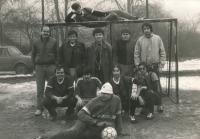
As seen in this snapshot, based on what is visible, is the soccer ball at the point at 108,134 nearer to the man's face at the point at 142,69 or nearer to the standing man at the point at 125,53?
the man's face at the point at 142,69

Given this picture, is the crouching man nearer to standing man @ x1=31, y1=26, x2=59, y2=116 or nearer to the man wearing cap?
standing man @ x1=31, y1=26, x2=59, y2=116

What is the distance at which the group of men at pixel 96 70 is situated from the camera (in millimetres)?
5992

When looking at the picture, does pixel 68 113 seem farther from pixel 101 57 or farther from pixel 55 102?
pixel 101 57

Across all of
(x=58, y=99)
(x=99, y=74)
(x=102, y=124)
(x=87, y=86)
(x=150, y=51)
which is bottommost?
(x=102, y=124)

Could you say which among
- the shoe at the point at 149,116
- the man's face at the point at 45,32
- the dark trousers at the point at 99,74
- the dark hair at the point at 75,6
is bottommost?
the shoe at the point at 149,116

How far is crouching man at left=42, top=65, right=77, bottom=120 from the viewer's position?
5.98m

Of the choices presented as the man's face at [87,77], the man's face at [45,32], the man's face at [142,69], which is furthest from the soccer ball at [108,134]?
the man's face at [45,32]

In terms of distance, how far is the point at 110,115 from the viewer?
4.71 metres

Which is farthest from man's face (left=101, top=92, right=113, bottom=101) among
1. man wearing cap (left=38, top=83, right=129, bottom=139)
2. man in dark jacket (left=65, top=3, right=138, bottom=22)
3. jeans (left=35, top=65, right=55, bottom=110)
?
man in dark jacket (left=65, top=3, right=138, bottom=22)

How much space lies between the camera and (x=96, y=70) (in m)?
6.69

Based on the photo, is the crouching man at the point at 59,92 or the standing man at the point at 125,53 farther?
the standing man at the point at 125,53

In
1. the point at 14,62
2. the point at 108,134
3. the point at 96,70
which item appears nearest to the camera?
the point at 108,134

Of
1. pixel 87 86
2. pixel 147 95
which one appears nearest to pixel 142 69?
pixel 147 95

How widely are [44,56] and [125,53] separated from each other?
186 centimetres
